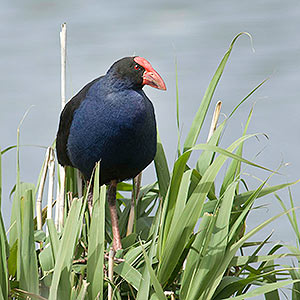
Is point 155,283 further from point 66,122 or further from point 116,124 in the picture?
point 66,122

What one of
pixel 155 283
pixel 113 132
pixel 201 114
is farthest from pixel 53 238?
pixel 201 114

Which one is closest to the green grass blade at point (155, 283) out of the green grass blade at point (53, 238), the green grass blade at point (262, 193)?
the green grass blade at point (53, 238)

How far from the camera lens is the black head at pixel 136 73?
1.72 metres

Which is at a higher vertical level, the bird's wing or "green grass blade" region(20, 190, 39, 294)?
the bird's wing

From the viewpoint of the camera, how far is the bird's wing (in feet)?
6.05

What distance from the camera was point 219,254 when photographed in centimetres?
→ 144

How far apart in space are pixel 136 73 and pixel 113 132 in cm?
16

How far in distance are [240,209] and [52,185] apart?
1.59ft

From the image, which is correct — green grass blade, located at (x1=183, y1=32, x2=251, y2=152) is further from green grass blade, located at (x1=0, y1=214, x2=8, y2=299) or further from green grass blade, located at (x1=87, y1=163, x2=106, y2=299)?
green grass blade, located at (x1=0, y1=214, x2=8, y2=299)

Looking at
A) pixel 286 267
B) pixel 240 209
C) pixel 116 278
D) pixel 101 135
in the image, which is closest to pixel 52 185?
pixel 101 135

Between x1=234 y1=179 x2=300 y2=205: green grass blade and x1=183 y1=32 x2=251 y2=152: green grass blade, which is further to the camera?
x1=183 y1=32 x2=251 y2=152: green grass blade

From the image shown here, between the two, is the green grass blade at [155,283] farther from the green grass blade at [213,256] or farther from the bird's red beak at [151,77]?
the bird's red beak at [151,77]

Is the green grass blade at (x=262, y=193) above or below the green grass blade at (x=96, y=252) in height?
above

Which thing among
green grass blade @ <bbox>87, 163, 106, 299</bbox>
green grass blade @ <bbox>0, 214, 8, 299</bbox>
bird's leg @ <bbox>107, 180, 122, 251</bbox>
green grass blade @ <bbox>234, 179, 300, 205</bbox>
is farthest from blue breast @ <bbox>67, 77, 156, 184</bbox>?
green grass blade @ <bbox>0, 214, 8, 299</bbox>
